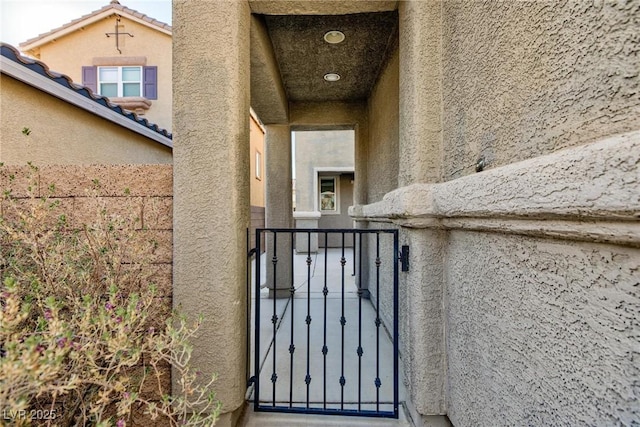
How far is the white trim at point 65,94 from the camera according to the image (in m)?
2.61

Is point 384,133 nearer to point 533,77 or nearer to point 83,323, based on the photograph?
point 533,77

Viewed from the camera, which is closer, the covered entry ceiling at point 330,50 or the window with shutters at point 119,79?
the covered entry ceiling at point 330,50

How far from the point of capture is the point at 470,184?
1431 mm

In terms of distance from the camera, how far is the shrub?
100cm

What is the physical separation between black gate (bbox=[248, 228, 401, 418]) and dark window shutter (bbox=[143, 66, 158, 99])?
7.64 m

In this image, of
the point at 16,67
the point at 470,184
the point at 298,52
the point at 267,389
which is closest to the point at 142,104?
the point at 16,67

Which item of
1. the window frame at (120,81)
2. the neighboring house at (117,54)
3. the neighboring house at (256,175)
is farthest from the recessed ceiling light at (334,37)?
the window frame at (120,81)

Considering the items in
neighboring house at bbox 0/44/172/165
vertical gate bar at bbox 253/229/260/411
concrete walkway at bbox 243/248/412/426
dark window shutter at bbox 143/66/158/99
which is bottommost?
concrete walkway at bbox 243/248/412/426

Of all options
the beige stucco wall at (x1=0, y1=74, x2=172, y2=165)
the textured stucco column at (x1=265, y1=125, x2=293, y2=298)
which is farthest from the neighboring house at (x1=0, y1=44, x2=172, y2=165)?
the textured stucco column at (x1=265, y1=125, x2=293, y2=298)

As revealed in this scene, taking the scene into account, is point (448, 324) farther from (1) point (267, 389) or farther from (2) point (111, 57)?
(2) point (111, 57)

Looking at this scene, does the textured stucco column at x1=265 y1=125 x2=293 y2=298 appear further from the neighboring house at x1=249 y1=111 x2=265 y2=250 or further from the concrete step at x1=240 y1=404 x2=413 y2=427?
the neighboring house at x1=249 y1=111 x2=265 y2=250

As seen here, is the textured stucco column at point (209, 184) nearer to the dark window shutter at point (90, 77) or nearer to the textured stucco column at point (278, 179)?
the textured stucco column at point (278, 179)

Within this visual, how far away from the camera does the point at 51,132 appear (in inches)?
123

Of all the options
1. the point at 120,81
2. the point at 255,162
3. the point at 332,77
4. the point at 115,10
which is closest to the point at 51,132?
the point at 332,77
